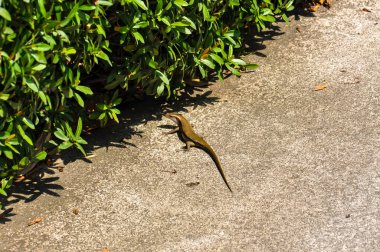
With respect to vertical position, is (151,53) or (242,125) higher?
(151,53)

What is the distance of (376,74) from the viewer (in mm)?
7230

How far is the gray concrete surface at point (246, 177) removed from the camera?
5.58 metres

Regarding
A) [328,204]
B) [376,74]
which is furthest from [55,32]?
[376,74]

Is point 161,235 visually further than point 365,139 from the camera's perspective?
No

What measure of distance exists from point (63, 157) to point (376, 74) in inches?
116

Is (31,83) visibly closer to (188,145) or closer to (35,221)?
(35,221)

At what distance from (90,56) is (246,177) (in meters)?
1.52

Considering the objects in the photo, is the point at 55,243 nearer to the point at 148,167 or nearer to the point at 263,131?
the point at 148,167

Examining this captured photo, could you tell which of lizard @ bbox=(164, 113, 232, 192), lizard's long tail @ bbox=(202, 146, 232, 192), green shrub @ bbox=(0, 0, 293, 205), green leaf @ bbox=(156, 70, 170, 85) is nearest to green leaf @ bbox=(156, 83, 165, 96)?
green shrub @ bbox=(0, 0, 293, 205)

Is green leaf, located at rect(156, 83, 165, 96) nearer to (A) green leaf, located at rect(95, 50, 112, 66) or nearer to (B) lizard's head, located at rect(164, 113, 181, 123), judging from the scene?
(B) lizard's head, located at rect(164, 113, 181, 123)

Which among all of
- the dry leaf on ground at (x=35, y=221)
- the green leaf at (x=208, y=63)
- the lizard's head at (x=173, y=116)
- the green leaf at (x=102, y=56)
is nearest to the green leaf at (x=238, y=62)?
the green leaf at (x=208, y=63)

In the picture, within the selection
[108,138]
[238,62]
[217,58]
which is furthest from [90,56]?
[238,62]

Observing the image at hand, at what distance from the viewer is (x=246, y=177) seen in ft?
20.1

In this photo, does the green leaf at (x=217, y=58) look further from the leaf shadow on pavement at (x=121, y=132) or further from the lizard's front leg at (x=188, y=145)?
the lizard's front leg at (x=188, y=145)
